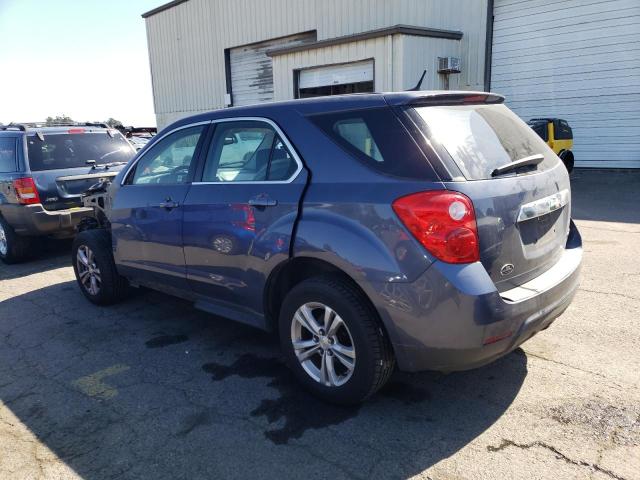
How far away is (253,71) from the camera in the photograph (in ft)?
67.2

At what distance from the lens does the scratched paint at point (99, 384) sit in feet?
10.9

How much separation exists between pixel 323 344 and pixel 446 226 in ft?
3.43

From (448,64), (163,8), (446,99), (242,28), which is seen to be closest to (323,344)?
(446,99)

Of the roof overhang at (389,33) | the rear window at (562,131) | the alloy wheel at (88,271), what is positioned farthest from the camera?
the roof overhang at (389,33)

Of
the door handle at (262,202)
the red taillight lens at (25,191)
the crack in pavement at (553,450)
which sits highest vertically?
the door handle at (262,202)

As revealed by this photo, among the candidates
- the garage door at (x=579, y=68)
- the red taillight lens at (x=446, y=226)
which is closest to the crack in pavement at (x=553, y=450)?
the red taillight lens at (x=446, y=226)

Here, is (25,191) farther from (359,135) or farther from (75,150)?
(359,135)

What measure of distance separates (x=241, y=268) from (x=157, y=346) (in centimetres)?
117

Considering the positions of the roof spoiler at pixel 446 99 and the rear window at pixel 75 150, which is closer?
the roof spoiler at pixel 446 99

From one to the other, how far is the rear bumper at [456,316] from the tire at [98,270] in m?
3.15

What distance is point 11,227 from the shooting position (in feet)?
22.3

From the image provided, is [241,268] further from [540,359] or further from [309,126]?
[540,359]

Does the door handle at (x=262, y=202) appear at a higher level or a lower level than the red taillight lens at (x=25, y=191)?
higher

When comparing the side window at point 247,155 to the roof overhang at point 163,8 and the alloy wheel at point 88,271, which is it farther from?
the roof overhang at point 163,8
